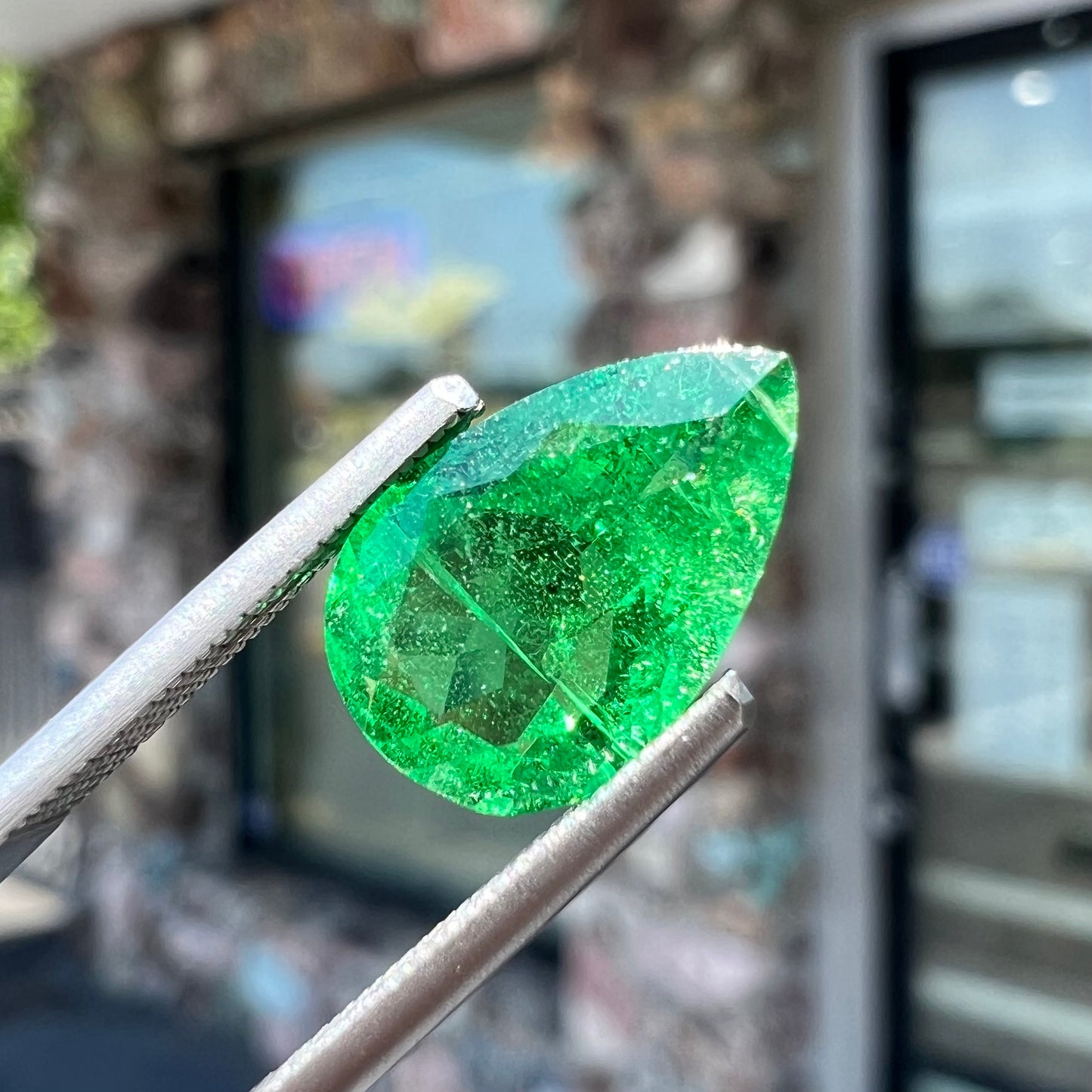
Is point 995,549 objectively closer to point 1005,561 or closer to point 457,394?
point 1005,561

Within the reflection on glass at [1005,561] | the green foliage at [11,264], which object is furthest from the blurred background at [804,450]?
the green foliage at [11,264]

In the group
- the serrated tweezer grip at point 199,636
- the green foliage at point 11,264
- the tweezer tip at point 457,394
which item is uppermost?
the green foliage at point 11,264

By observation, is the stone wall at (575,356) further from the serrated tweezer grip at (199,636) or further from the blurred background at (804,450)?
the serrated tweezer grip at (199,636)

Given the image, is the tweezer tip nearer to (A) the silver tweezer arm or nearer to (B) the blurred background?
(A) the silver tweezer arm

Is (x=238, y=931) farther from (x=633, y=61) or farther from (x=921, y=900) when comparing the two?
(x=633, y=61)

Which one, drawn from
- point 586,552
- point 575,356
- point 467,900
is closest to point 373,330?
point 575,356

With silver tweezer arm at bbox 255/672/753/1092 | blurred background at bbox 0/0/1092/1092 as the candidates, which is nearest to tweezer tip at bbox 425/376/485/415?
silver tweezer arm at bbox 255/672/753/1092

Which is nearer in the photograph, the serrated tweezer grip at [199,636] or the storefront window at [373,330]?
the serrated tweezer grip at [199,636]
